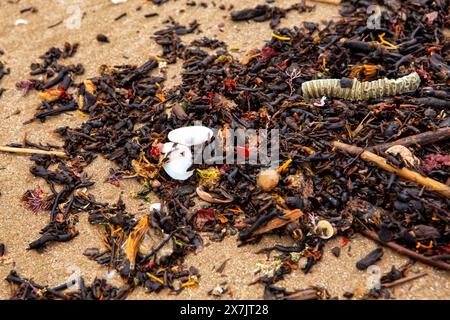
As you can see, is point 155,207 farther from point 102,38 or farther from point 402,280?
point 102,38

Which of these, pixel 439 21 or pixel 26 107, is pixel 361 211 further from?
pixel 26 107

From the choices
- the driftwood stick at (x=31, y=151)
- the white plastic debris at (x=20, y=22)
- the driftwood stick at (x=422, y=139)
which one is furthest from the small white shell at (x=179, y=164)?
the white plastic debris at (x=20, y=22)

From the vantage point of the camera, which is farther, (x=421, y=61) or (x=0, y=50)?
(x=0, y=50)

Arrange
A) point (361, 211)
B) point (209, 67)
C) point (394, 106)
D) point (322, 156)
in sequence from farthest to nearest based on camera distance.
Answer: point (209, 67)
point (394, 106)
point (322, 156)
point (361, 211)

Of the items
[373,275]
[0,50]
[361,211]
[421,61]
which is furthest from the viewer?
[0,50]

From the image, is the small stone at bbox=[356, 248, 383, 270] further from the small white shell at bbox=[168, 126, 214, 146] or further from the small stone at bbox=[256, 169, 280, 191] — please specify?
the small white shell at bbox=[168, 126, 214, 146]

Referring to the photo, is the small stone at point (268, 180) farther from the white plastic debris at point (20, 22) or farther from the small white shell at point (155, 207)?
the white plastic debris at point (20, 22)

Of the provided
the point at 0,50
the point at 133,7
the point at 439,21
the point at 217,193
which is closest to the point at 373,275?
the point at 217,193
